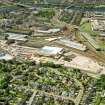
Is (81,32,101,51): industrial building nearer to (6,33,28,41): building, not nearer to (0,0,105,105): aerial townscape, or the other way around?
(0,0,105,105): aerial townscape

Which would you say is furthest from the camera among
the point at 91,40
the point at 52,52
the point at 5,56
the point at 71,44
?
the point at 91,40

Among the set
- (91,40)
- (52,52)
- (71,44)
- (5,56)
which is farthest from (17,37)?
(91,40)

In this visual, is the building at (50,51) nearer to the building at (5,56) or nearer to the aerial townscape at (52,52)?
the aerial townscape at (52,52)

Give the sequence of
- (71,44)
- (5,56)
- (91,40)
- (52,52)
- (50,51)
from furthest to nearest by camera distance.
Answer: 1. (91,40)
2. (71,44)
3. (50,51)
4. (52,52)
5. (5,56)

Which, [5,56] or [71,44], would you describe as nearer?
[5,56]

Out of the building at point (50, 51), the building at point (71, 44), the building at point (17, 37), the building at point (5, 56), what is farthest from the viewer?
the building at point (17, 37)

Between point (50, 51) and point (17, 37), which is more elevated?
point (17, 37)

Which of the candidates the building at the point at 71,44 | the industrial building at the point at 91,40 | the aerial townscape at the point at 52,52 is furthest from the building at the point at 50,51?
the industrial building at the point at 91,40

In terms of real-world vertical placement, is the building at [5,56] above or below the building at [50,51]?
below

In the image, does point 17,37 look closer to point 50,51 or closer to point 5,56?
point 5,56
